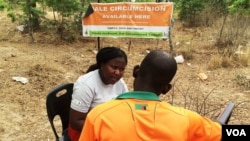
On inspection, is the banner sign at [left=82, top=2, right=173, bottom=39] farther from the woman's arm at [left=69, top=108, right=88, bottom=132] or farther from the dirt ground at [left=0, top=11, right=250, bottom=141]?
the woman's arm at [left=69, top=108, right=88, bottom=132]

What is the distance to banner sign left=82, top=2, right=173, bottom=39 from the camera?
7035mm

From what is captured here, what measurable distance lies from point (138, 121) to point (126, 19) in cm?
592

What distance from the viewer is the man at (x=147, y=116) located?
4.72 feet

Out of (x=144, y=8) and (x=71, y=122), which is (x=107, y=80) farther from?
(x=144, y=8)

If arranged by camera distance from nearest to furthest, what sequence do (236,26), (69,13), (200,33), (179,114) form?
(179,114) < (69,13) < (236,26) < (200,33)

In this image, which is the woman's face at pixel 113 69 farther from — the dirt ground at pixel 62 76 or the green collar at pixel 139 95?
the dirt ground at pixel 62 76

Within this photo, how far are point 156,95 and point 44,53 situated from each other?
6544 mm

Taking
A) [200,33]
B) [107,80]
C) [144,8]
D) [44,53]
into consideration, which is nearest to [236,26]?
[200,33]

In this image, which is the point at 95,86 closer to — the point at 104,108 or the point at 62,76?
the point at 104,108

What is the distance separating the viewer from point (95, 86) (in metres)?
2.60

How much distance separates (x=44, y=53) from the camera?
7.78 meters

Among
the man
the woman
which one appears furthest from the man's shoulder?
the woman

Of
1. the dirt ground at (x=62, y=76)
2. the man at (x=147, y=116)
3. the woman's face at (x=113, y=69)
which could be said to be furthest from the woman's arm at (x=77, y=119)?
the dirt ground at (x=62, y=76)

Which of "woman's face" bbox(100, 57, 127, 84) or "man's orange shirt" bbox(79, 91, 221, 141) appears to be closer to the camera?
"man's orange shirt" bbox(79, 91, 221, 141)
